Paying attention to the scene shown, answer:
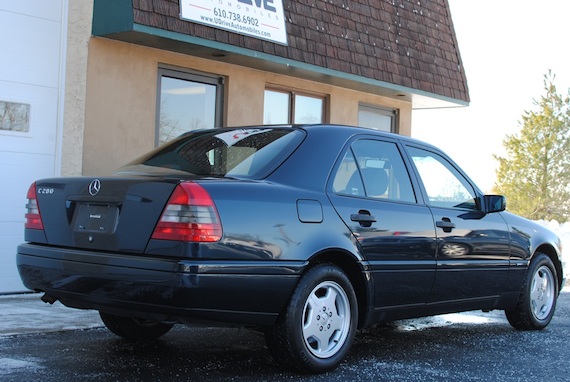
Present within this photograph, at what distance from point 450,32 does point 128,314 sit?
10.4m

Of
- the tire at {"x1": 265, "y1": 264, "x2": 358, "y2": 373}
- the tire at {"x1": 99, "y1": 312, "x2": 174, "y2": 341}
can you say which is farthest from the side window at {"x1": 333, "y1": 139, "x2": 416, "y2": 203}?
the tire at {"x1": 99, "y1": 312, "x2": 174, "y2": 341}

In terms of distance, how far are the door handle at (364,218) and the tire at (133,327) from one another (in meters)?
1.75

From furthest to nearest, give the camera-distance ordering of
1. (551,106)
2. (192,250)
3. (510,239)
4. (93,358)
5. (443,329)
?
(551,106), (443,329), (510,239), (93,358), (192,250)

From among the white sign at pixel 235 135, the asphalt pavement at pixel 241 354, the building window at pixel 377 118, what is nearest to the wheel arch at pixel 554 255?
the asphalt pavement at pixel 241 354

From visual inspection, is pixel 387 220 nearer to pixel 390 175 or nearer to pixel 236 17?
pixel 390 175

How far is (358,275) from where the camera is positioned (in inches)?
216

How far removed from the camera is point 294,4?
35.2ft

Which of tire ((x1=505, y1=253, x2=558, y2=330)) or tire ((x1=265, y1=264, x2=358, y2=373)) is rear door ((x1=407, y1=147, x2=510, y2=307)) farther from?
tire ((x1=265, y1=264, x2=358, y2=373))

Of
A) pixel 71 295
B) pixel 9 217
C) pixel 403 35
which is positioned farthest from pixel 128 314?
pixel 403 35

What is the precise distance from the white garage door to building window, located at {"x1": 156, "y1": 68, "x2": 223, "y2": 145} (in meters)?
1.41

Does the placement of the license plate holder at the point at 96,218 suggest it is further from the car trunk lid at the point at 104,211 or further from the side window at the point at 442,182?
the side window at the point at 442,182

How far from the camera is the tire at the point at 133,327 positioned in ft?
19.9

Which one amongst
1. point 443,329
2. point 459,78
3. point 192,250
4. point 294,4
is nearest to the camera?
point 192,250

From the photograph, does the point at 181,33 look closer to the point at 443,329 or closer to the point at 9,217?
the point at 9,217
